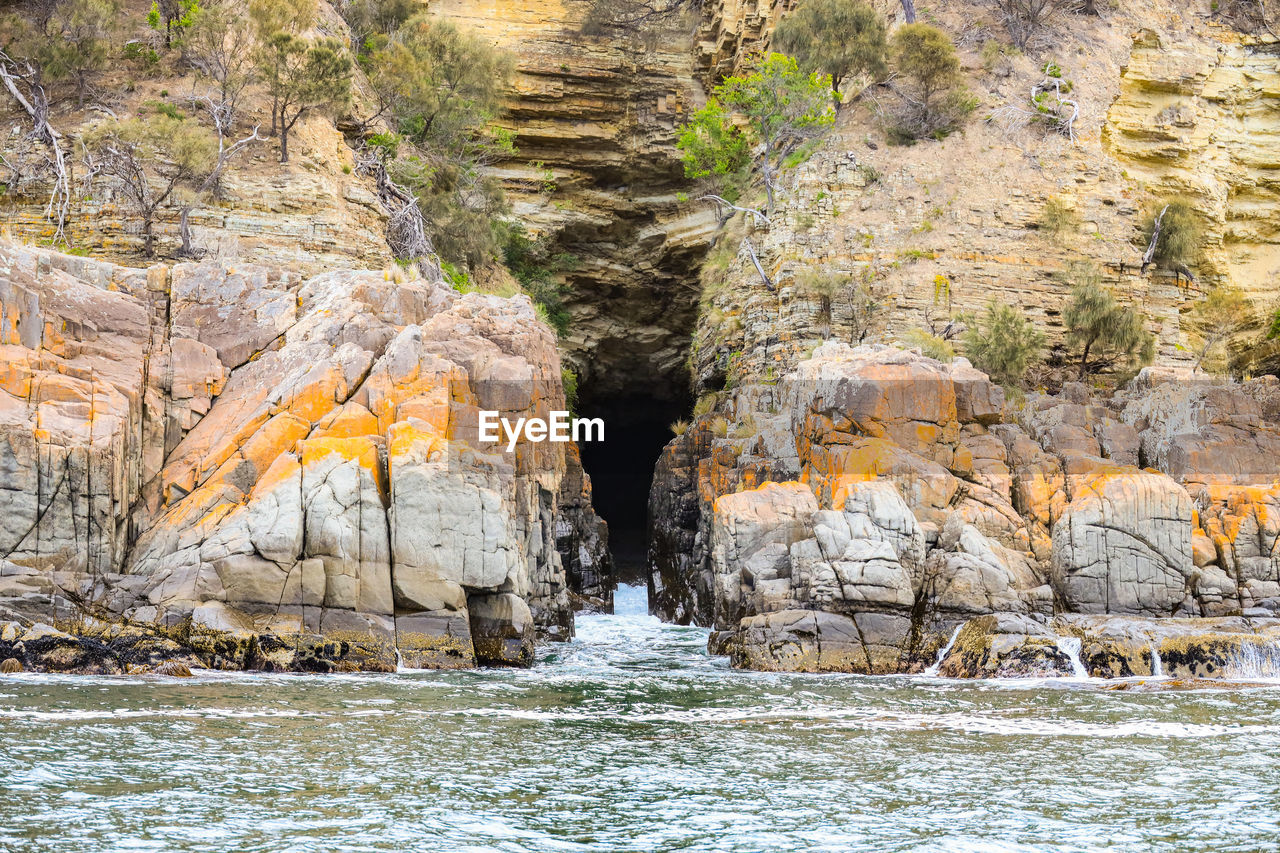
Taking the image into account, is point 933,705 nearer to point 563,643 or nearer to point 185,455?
point 563,643

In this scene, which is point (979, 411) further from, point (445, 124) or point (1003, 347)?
point (445, 124)

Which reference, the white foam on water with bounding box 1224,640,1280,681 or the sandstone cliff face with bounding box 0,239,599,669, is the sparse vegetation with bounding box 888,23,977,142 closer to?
the sandstone cliff face with bounding box 0,239,599,669

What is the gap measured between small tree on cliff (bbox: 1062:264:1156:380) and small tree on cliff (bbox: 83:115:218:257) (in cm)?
2696

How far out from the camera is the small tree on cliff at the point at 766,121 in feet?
144

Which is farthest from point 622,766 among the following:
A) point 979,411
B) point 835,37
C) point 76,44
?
point 835,37

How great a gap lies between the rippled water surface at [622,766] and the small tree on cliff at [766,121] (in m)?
26.5

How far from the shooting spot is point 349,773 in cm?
1470

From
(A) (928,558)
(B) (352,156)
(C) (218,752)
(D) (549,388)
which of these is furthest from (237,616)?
(B) (352,156)

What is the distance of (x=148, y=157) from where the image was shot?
112 ft

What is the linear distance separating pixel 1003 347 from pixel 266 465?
898 inches

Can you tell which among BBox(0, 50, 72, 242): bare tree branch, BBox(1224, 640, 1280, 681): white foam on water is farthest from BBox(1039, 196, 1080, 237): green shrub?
BBox(0, 50, 72, 242): bare tree branch

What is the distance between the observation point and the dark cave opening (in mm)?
55875

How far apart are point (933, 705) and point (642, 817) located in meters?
8.93

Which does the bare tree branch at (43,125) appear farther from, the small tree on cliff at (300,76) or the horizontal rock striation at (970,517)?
the horizontal rock striation at (970,517)
